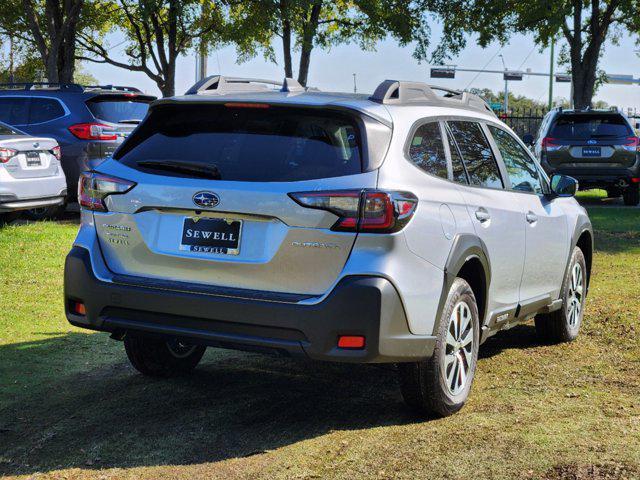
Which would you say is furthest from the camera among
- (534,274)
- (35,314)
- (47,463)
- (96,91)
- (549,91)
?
(549,91)

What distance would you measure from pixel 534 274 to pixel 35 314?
4246 millimetres

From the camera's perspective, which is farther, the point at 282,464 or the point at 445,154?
the point at 445,154

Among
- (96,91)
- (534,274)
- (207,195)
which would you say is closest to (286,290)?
(207,195)

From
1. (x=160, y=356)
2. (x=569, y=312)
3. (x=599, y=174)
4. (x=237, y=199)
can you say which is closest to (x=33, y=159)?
(x=160, y=356)

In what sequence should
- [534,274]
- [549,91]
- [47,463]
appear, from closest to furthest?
[47,463] → [534,274] → [549,91]

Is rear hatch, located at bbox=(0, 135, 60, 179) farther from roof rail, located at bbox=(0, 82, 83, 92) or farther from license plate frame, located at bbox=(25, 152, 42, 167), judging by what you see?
roof rail, located at bbox=(0, 82, 83, 92)

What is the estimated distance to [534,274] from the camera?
21.5ft

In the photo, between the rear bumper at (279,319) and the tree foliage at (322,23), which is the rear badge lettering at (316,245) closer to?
the rear bumper at (279,319)

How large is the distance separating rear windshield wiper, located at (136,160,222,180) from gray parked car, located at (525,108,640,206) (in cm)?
1493

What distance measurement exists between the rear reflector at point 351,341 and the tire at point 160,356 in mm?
1649

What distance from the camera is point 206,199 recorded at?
187 inches

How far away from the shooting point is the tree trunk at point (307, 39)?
1143 inches

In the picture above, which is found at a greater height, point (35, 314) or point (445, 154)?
point (445, 154)

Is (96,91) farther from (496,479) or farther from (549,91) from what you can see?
(549,91)
